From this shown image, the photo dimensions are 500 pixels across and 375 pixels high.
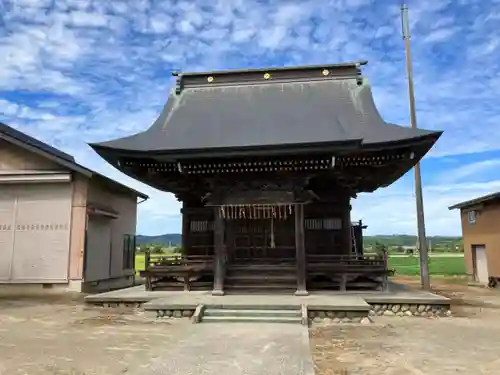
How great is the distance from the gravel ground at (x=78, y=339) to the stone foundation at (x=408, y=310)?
195 inches

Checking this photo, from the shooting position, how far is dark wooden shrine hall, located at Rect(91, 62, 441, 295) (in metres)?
11.3

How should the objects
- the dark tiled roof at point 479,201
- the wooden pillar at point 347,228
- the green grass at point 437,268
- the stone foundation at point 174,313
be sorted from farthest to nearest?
the green grass at point 437,268, the dark tiled roof at point 479,201, the wooden pillar at point 347,228, the stone foundation at point 174,313

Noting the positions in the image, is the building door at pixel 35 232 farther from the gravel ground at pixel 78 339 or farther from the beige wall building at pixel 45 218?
the gravel ground at pixel 78 339

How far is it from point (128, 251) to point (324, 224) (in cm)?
1057

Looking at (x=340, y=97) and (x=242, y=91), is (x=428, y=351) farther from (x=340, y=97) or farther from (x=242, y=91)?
(x=242, y=91)

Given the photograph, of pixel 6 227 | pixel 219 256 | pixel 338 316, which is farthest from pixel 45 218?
pixel 338 316

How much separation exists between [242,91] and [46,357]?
1114cm

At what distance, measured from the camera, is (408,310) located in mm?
10633

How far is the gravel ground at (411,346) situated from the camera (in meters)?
5.99

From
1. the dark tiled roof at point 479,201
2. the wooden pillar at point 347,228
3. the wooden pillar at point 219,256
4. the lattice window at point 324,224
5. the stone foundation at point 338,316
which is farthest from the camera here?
the dark tiled roof at point 479,201

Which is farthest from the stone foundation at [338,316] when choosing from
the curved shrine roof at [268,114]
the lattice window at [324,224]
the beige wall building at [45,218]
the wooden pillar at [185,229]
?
the beige wall building at [45,218]

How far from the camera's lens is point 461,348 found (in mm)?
7164

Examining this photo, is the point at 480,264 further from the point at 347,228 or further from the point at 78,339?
the point at 78,339

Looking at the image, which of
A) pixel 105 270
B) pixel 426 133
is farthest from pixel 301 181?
pixel 105 270
